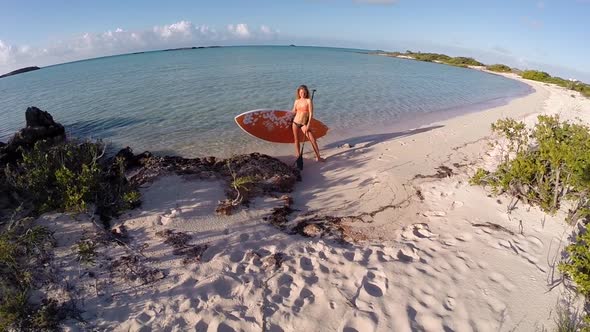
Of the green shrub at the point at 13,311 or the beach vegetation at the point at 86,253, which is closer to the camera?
the green shrub at the point at 13,311

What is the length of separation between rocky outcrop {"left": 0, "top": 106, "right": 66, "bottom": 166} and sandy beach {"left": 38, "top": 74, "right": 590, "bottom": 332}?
3866 mm

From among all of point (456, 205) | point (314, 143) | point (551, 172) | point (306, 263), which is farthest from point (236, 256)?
point (551, 172)

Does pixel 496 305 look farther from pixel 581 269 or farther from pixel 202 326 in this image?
pixel 202 326

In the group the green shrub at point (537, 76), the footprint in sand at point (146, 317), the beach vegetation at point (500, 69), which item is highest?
the beach vegetation at point (500, 69)

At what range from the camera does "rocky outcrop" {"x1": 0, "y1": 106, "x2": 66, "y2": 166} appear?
648cm

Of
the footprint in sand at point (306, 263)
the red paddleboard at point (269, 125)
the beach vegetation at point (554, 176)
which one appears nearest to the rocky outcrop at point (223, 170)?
the red paddleboard at point (269, 125)

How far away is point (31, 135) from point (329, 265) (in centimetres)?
795

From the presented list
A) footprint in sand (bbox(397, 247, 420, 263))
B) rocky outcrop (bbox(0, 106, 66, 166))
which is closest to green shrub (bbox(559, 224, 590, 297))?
footprint in sand (bbox(397, 247, 420, 263))

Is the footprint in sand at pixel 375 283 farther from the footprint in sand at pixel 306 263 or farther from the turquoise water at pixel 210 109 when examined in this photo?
the turquoise water at pixel 210 109

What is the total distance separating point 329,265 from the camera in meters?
3.55

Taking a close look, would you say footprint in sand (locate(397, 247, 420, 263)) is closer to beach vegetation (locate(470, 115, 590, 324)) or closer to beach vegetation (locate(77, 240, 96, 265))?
beach vegetation (locate(470, 115, 590, 324))

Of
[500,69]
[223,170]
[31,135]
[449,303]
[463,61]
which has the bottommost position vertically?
[449,303]

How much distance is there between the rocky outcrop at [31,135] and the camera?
6.48 metres

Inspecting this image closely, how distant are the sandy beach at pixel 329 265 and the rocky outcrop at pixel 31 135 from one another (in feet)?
12.7
